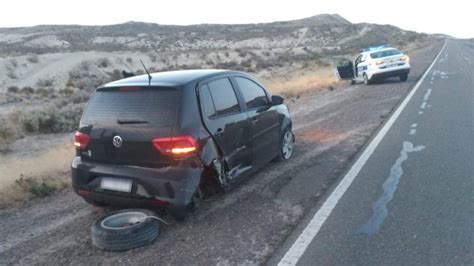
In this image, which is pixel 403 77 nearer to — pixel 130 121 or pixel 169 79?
pixel 169 79

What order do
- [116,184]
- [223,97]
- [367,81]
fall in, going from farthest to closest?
[367,81]
[223,97]
[116,184]

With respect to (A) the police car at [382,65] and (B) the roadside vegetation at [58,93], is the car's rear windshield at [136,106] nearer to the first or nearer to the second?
(B) the roadside vegetation at [58,93]

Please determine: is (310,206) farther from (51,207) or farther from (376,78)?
(376,78)

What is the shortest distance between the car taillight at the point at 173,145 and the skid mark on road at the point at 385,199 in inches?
80.2

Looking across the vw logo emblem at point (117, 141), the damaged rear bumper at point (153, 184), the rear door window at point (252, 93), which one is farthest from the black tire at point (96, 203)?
the rear door window at point (252, 93)

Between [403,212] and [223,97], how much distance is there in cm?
261

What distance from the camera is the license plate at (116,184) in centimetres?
547

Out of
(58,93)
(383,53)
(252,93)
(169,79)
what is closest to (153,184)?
(169,79)

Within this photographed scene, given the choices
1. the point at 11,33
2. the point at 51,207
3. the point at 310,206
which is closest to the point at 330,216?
the point at 310,206

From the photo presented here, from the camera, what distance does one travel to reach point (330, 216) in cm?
557

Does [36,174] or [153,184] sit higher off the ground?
[153,184]

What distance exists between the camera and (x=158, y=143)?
540 cm

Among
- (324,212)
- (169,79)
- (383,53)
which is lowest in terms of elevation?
(324,212)

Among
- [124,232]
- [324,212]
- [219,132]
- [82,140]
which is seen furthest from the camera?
[219,132]
